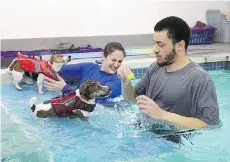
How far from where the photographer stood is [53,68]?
4723mm

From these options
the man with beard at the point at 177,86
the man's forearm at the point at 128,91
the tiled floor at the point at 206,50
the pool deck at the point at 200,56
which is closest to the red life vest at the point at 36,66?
the pool deck at the point at 200,56

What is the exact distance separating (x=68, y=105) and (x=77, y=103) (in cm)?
9

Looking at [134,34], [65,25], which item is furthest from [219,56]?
[65,25]

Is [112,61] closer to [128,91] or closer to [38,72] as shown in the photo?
[128,91]

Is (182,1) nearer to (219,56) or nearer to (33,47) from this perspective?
(219,56)

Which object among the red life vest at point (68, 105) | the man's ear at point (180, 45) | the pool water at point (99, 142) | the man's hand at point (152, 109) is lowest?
the pool water at point (99, 142)

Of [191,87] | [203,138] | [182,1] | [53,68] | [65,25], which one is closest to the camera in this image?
[191,87]

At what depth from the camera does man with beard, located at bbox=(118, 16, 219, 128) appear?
2.53 metres

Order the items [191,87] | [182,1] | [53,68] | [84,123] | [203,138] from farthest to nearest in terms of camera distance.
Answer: [182,1] → [53,68] → [84,123] → [203,138] → [191,87]

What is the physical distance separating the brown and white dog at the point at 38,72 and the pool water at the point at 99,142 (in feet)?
3.23

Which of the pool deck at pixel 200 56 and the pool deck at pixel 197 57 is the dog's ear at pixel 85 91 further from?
the pool deck at pixel 200 56

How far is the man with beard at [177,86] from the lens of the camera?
8.31 ft

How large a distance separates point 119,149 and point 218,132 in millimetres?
812

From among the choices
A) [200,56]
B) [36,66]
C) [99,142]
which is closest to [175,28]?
[99,142]
